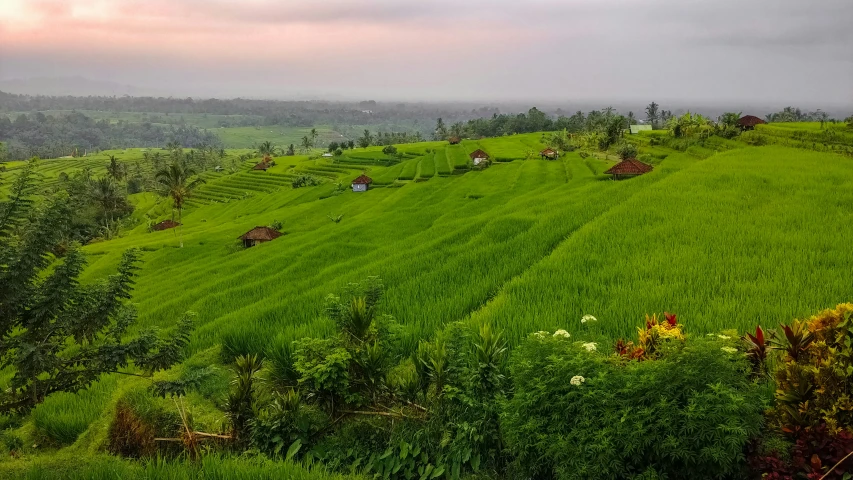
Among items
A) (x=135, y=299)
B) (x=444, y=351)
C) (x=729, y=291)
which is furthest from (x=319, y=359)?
(x=135, y=299)

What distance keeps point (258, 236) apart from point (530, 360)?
23117 millimetres

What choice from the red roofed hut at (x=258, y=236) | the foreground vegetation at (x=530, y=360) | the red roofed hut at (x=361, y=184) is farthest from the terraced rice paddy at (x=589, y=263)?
the red roofed hut at (x=361, y=184)

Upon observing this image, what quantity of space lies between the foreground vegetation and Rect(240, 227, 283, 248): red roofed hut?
11312 mm

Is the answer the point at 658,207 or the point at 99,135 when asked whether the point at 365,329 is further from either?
the point at 99,135

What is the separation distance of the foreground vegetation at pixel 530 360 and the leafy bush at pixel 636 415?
0.02m

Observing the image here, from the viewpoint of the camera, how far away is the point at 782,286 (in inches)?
278

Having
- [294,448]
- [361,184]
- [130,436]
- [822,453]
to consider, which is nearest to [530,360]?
[822,453]

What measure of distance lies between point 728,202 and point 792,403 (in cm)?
1029

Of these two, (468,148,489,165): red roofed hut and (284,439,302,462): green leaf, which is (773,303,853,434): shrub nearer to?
(284,439,302,462): green leaf

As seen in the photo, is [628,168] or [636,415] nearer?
[636,415]

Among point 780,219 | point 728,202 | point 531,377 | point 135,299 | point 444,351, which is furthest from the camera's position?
point 135,299

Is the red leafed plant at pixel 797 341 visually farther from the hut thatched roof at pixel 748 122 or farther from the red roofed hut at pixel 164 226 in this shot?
the red roofed hut at pixel 164 226

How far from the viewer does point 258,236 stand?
83.6 feet

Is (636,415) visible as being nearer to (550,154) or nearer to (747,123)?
(747,123)
